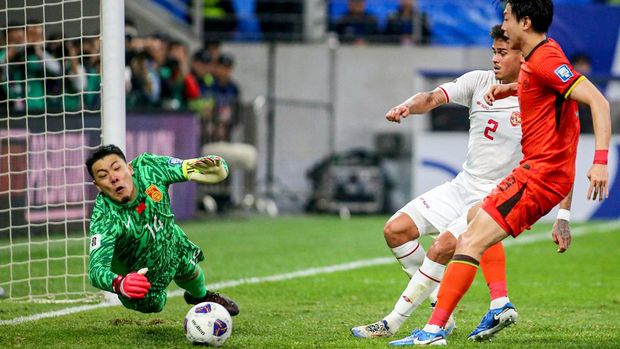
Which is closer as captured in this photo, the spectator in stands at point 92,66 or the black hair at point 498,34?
the black hair at point 498,34

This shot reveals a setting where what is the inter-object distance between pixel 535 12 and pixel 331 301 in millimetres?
3683

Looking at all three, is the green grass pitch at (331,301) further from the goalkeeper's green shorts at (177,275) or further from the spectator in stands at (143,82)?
the spectator in stands at (143,82)

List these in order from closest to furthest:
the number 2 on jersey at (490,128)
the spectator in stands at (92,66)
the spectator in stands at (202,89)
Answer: the number 2 on jersey at (490,128)
the spectator in stands at (92,66)
the spectator in stands at (202,89)

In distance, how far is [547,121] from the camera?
6.51 metres

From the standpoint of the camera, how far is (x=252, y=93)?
75.4ft

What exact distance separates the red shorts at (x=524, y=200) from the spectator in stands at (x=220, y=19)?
16763 millimetres

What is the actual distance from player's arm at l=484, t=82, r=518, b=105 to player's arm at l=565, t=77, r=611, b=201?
0.91m

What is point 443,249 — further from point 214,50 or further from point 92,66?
point 214,50

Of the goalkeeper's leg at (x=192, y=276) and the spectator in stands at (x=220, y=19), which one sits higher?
the spectator in stands at (x=220, y=19)

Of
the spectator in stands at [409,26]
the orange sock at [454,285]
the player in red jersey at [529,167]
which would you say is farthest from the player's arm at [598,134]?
the spectator in stands at [409,26]

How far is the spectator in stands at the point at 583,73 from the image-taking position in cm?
1941

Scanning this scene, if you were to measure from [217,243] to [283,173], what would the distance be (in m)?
7.30

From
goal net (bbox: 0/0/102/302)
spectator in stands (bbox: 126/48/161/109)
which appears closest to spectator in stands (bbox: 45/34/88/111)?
goal net (bbox: 0/0/102/302)


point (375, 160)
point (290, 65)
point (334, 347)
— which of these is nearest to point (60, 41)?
point (334, 347)
